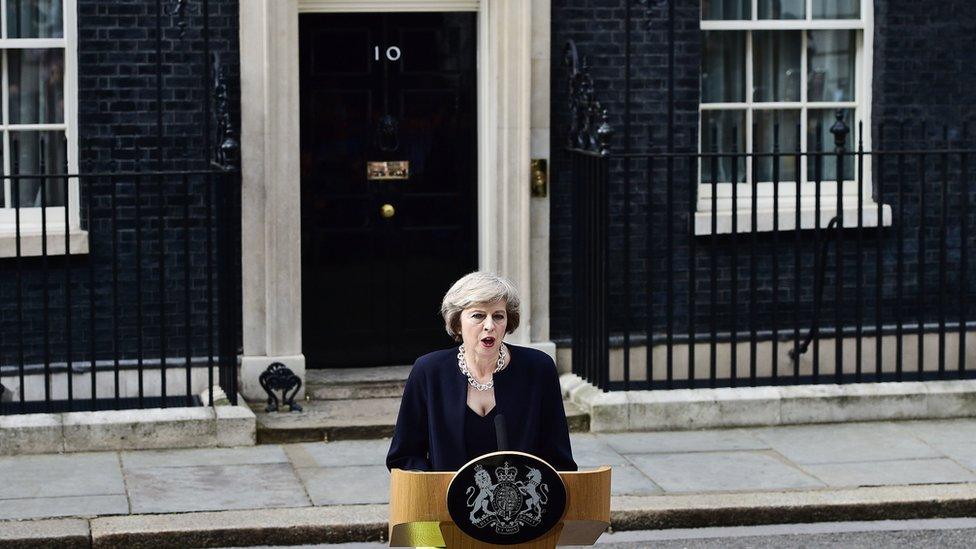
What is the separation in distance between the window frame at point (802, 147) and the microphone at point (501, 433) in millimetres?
5692

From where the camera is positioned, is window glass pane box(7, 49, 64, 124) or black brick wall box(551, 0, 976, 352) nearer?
window glass pane box(7, 49, 64, 124)

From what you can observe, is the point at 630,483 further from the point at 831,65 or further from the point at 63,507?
the point at 831,65

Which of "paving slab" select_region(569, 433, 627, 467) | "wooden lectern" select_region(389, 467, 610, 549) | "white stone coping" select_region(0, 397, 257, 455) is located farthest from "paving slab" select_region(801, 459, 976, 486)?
"wooden lectern" select_region(389, 467, 610, 549)

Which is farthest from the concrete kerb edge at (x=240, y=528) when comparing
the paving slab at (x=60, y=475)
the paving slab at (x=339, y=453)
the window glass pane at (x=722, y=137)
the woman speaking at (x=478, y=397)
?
the window glass pane at (x=722, y=137)

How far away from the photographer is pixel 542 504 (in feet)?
14.9

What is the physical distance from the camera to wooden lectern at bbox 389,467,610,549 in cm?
458

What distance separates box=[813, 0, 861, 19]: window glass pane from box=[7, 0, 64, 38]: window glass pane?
4572 millimetres

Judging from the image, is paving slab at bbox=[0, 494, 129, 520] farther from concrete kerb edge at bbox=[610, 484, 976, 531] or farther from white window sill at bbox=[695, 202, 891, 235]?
white window sill at bbox=[695, 202, 891, 235]

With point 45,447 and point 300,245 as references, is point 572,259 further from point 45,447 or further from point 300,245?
point 45,447

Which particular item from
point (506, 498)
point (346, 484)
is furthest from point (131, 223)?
point (506, 498)

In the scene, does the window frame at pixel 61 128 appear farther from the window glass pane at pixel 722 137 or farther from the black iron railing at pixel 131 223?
the window glass pane at pixel 722 137

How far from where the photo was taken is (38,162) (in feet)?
32.3

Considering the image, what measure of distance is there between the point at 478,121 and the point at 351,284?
1.23m

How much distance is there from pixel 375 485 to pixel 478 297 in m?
3.50
